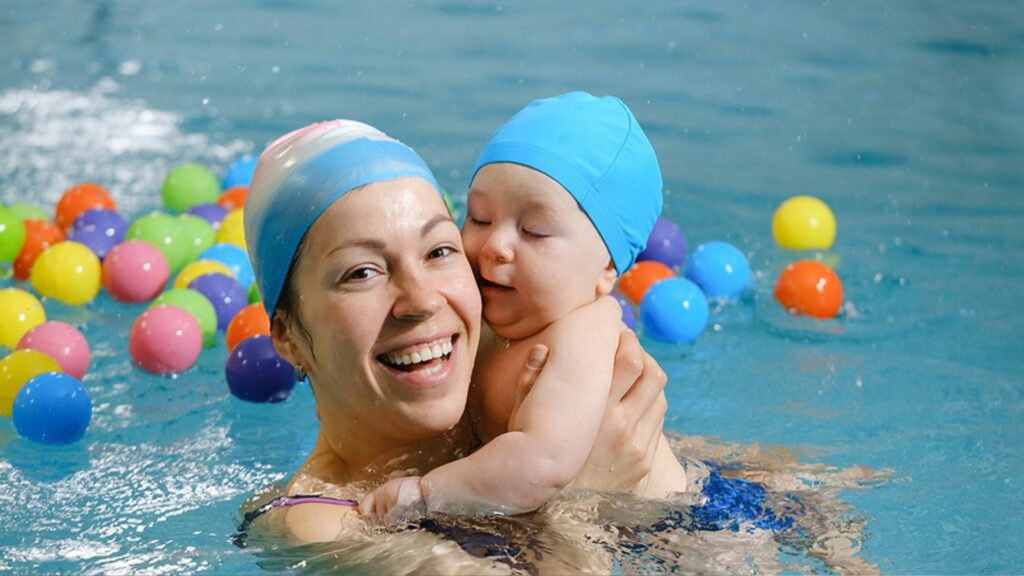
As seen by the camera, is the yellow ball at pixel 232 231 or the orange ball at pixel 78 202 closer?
the yellow ball at pixel 232 231

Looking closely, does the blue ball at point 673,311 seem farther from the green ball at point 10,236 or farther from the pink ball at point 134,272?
the green ball at point 10,236

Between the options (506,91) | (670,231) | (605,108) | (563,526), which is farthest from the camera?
(506,91)

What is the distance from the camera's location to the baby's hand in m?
3.34

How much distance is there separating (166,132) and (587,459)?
6852 mm

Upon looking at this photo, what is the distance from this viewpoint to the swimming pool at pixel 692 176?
4.67m

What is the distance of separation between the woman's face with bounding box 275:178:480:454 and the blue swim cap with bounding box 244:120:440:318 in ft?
0.12

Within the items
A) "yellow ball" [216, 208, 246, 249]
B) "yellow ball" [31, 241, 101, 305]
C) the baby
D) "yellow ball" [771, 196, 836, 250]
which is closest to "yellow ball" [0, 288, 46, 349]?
"yellow ball" [31, 241, 101, 305]

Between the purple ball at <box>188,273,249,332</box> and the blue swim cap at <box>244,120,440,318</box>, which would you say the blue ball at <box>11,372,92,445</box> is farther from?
the blue swim cap at <box>244,120,440,318</box>

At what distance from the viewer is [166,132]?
967 centimetres

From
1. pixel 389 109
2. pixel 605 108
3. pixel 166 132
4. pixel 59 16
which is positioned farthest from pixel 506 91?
pixel 605 108

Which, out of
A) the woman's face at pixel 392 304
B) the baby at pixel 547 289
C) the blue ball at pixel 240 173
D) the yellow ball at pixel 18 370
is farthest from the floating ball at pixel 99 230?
the woman's face at pixel 392 304

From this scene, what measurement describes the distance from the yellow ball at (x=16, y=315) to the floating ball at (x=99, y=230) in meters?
0.85

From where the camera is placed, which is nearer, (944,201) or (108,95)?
(944,201)

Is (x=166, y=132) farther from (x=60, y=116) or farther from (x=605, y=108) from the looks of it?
(x=605, y=108)
